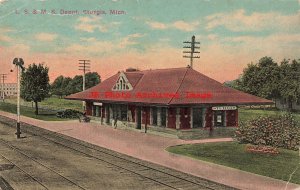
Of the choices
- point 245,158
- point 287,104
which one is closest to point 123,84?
point 245,158

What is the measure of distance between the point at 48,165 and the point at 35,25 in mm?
7359

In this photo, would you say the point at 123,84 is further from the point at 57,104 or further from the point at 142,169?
the point at 57,104

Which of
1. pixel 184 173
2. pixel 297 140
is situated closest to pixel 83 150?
pixel 184 173

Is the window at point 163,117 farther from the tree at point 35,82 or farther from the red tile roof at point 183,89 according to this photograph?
the tree at point 35,82

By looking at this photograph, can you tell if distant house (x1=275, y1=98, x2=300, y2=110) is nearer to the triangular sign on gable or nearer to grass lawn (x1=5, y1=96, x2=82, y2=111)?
the triangular sign on gable

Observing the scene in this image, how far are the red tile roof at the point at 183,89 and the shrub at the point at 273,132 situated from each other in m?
4.83

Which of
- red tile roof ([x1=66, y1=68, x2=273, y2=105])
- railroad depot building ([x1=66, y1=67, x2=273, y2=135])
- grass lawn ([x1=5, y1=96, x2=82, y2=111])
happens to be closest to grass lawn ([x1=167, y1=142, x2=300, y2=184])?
railroad depot building ([x1=66, y1=67, x2=273, y2=135])

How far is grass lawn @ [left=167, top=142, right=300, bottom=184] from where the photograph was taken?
1634 centimetres

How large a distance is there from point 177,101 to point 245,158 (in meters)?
8.56

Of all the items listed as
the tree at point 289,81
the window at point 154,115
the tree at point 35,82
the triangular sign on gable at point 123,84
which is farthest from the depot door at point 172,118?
the tree at point 289,81

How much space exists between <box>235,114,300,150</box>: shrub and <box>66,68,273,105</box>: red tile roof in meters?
4.83

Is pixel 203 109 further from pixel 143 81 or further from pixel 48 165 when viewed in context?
pixel 48 165

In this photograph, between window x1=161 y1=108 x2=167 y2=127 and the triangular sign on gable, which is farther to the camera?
the triangular sign on gable

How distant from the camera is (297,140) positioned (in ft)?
74.5
